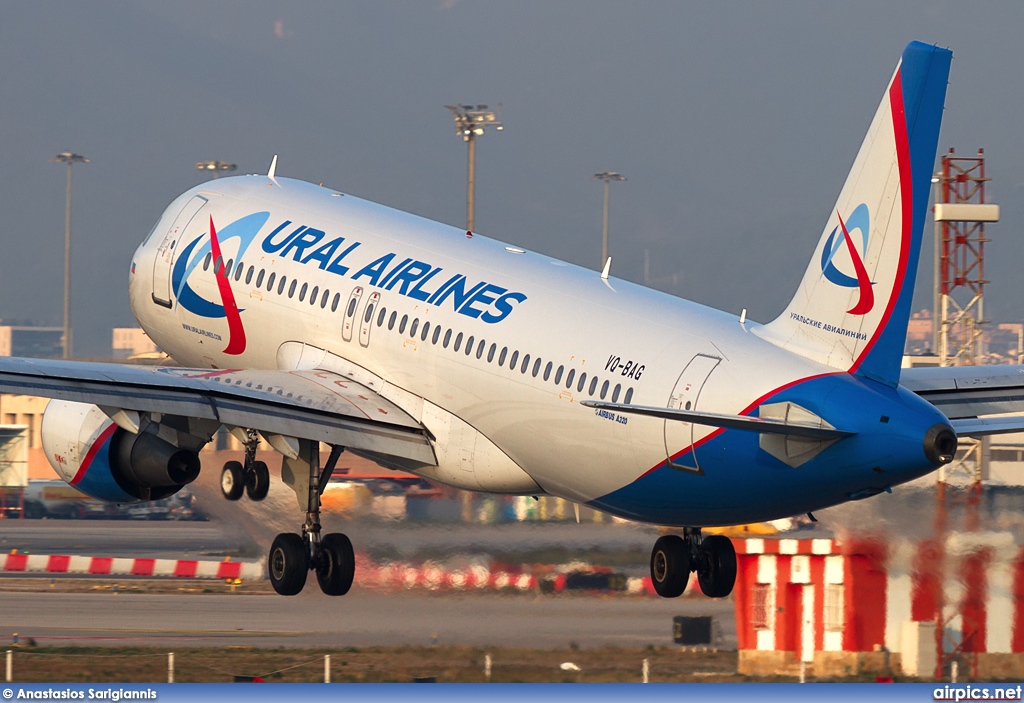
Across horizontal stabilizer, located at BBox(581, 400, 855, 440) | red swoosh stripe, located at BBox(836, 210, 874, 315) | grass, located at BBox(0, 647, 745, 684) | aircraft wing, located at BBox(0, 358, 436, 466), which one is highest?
red swoosh stripe, located at BBox(836, 210, 874, 315)

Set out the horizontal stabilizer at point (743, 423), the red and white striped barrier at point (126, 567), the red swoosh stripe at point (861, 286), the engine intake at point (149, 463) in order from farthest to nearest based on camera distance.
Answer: the red and white striped barrier at point (126, 567), the engine intake at point (149, 463), the red swoosh stripe at point (861, 286), the horizontal stabilizer at point (743, 423)

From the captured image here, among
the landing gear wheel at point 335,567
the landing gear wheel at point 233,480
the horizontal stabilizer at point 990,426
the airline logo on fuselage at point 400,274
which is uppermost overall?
the airline logo on fuselage at point 400,274

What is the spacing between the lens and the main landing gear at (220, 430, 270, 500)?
3581 cm

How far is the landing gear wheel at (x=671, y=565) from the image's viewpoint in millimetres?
32781

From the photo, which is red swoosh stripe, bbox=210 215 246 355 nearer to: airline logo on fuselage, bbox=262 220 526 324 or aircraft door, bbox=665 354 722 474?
airline logo on fuselage, bbox=262 220 526 324

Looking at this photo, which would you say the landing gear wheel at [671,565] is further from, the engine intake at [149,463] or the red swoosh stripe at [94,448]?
the red swoosh stripe at [94,448]

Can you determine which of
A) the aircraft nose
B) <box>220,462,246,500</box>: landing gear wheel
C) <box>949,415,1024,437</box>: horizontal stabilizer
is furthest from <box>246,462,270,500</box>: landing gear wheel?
the aircraft nose

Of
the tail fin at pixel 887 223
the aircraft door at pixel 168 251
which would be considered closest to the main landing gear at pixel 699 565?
the tail fin at pixel 887 223

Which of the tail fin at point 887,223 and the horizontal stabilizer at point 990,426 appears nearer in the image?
the tail fin at point 887,223

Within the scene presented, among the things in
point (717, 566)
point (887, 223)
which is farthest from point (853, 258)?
point (717, 566)

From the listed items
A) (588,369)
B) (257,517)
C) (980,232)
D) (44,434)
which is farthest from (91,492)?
(980,232)

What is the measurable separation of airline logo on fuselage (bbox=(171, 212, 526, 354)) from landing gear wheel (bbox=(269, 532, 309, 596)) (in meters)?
4.88

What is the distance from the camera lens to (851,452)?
2488 centimetres

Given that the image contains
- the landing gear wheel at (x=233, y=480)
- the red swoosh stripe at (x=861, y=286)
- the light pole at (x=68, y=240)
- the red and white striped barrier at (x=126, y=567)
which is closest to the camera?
the red swoosh stripe at (x=861, y=286)
